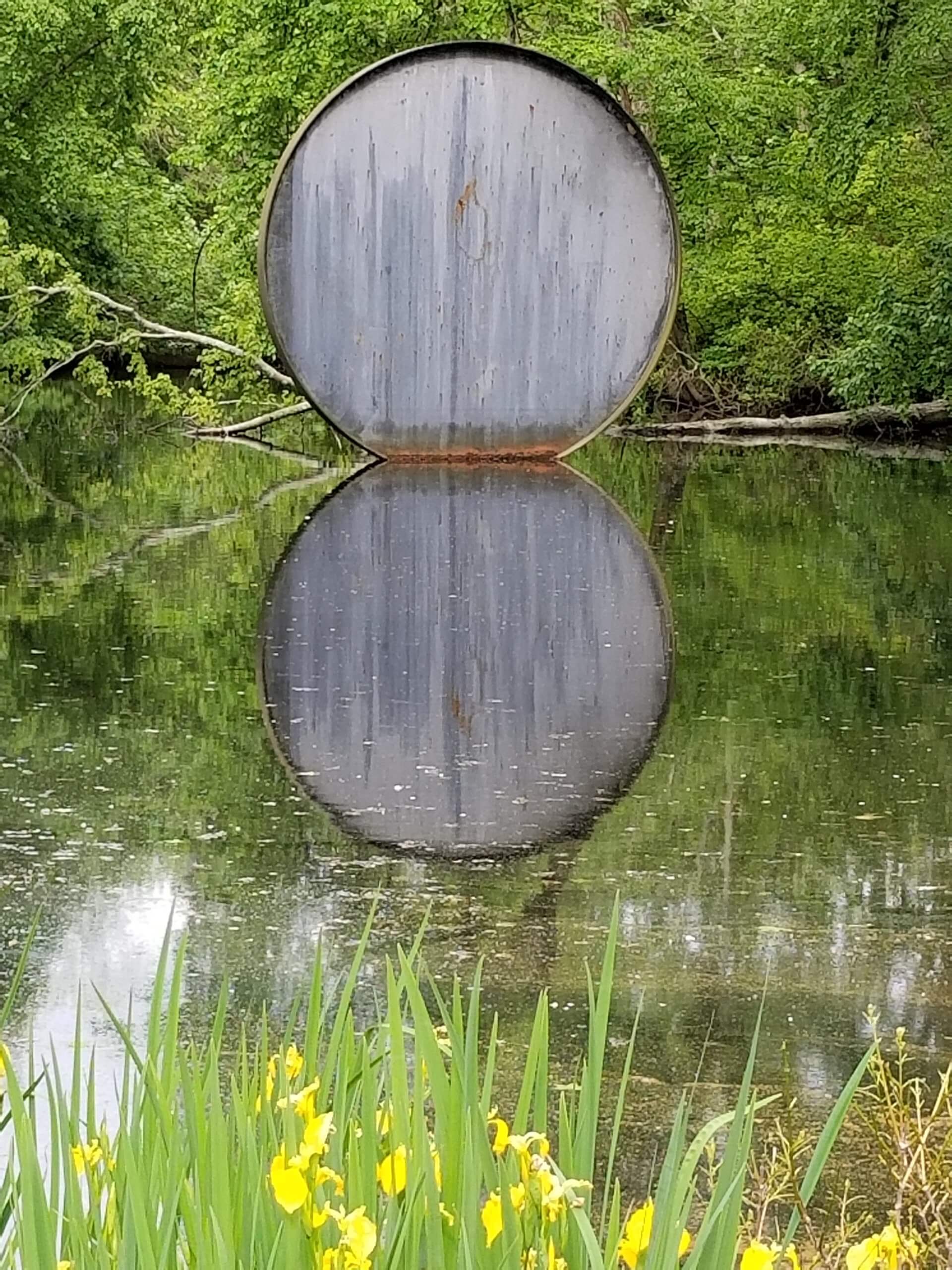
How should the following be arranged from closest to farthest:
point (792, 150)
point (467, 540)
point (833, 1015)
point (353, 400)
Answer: point (833, 1015)
point (467, 540)
point (353, 400)
point (792, 150)

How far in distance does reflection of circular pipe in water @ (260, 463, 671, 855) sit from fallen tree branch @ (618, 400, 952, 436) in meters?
6.99

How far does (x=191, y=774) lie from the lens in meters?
4.77

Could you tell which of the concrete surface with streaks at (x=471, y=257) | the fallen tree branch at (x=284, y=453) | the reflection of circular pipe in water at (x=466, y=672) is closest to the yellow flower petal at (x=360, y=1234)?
the reflection of circular pipe in water at (x=466, y=672)

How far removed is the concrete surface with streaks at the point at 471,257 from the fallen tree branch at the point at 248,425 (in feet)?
7.77

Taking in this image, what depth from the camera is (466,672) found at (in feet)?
19.8

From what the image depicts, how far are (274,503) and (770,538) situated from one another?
9.24 feet

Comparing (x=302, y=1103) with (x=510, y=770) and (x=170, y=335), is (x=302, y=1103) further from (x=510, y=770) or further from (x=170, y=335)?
(x=170, y=335)

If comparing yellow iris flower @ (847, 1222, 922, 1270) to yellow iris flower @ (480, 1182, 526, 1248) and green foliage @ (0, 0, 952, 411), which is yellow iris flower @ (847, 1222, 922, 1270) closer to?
yellow iris flower @ (480, 1182, 526, 1248)

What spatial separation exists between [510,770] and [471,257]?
758 centimetres

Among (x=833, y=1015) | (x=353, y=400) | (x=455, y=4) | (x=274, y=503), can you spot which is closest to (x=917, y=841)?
(x=833, y=1015)

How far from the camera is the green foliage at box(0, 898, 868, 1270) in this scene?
1368 mm

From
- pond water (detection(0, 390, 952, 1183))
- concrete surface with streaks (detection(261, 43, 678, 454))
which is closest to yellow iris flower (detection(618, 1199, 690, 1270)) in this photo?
pond water (detection(0, 390, 952, 1183))

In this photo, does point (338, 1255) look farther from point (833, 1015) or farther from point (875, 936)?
point (875, 936)

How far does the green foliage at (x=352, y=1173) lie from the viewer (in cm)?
137
